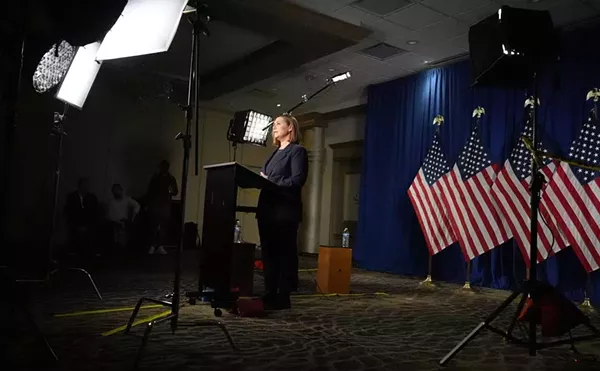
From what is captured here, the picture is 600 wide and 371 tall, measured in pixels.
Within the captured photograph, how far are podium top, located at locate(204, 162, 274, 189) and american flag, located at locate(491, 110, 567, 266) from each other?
326cm

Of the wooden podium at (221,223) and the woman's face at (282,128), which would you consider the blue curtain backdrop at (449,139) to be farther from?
the wooden podium at (221,223)

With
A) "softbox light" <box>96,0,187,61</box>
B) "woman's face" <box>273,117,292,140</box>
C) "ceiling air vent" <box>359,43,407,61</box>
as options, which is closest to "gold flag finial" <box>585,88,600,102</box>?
"ceiling air vent" <box>359,43,407,61</box>

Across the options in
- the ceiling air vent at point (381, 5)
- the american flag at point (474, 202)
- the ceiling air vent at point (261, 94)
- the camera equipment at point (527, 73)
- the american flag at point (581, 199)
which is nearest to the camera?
the camera equipment at point (527, 73)

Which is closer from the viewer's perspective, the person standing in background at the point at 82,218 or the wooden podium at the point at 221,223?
the wooden podium at the point at 221,223

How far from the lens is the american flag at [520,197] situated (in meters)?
4.75

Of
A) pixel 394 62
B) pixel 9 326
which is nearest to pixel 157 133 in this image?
pixel 394 62

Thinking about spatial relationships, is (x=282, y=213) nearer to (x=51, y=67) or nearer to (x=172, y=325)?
(x=172, y=325)

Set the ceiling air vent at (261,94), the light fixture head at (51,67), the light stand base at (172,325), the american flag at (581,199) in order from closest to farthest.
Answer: the light stand base at (172,325) → the light fixture head at (51,67) → the american flag at (581,199) → the ceiling air vent at (261,94)

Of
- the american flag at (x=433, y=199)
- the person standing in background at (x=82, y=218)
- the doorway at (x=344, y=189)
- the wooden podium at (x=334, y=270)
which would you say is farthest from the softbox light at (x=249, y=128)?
the doorway at (x=344, y=189)

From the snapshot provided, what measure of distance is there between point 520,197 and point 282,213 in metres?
3.19

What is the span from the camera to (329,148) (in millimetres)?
9383

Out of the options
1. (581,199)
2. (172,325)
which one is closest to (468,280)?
(581,199)

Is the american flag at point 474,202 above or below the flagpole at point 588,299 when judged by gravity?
above

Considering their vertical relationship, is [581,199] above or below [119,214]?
above
